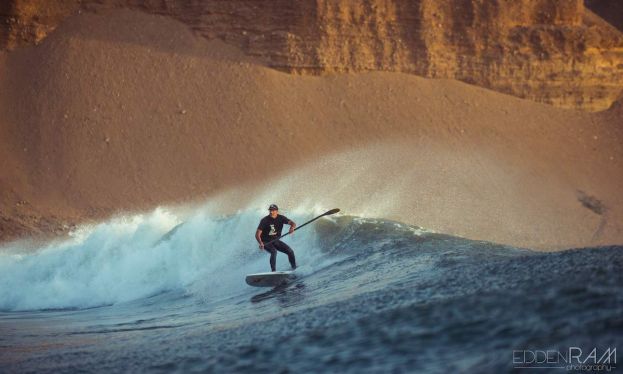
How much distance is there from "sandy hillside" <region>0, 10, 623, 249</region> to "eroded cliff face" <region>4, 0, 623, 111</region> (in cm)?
73

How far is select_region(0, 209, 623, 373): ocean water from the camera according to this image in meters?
9.00

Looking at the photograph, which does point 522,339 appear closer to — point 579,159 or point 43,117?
point 43,117

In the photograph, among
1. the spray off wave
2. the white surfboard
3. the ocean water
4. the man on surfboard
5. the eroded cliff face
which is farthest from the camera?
the eroded cliff face

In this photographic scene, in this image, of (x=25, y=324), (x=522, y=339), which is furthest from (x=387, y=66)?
(x=522, y=339)

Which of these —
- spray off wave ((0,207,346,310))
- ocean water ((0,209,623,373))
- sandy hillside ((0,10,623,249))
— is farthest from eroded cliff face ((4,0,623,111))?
ocean water ((0,209,623,373))

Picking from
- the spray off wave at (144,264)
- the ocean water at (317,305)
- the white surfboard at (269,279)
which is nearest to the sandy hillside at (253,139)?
the spray off wave at (144,264)

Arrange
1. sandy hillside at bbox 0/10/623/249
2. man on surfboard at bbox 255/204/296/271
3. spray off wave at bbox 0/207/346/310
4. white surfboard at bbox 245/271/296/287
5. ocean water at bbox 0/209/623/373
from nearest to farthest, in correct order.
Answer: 1. ocean water at bbox 0/209/623/373
2. white surfboard at bbox 245/271/296/287
3. man on surfboard at bbox 255/204/296/271
4. spray off wave at bbox 0/207/346/310
5. sandy hillside at bbox 0/10/623/249

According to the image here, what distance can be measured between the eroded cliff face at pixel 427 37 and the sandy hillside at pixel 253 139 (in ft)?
2.39

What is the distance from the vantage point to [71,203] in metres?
33.6

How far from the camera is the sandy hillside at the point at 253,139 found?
3391 centimetres

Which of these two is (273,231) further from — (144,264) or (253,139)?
(253,139)

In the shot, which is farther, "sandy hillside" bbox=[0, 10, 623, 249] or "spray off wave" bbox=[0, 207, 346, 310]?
"sandy hillside" bbox=[0, 10, 623, 249]

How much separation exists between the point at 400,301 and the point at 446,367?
323cm

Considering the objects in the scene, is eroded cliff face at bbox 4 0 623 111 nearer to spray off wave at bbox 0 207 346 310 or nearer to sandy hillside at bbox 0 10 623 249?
sandy hillside at bbox 0 10 623 249
